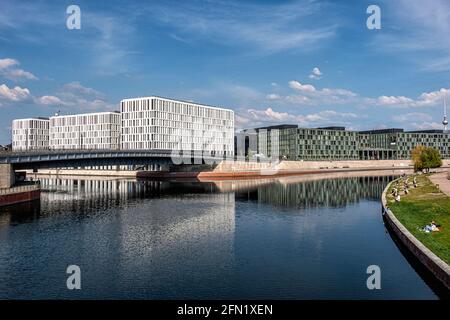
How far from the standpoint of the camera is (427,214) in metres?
47.7

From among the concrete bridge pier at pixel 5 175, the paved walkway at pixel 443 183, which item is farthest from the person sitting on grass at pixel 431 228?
the concrete bridge pier at pixel 5 175

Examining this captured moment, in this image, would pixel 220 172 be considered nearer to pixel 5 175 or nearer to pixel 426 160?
pixel 426 160

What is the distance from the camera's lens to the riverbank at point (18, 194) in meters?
67.6

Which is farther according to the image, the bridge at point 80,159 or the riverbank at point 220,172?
the riverbank at point 220,172

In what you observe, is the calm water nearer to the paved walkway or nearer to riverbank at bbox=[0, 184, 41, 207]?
riverbank at bbox=[0, 184, 41, 207]

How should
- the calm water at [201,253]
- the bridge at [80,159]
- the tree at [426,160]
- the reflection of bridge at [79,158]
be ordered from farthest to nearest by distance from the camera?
the tree at [426,160]
the reflection of bridge at [79,158]
the bridge at [80,159]
the calm water at [201,253]

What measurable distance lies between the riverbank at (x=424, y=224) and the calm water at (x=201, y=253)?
4.92 ft

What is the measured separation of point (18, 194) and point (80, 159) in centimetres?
2461

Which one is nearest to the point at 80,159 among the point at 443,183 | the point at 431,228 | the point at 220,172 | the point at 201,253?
the point at 220,172

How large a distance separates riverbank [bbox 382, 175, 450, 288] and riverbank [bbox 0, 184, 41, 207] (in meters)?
58.9

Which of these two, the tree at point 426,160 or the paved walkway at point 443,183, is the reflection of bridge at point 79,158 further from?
the paved walkway at point 443,183
